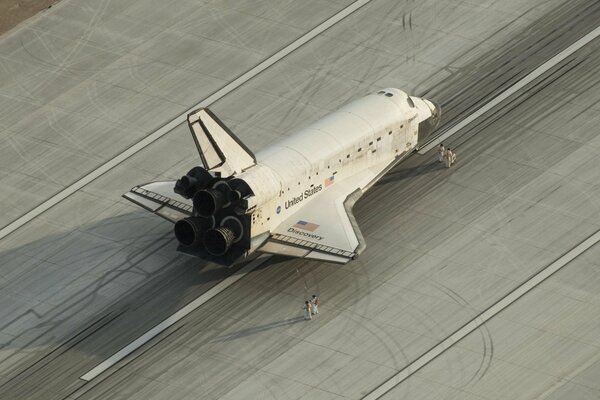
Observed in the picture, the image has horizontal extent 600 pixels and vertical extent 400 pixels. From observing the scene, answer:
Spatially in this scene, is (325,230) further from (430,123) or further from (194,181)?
(430,123)

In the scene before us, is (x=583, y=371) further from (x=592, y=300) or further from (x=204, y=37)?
(x=204, y=37)

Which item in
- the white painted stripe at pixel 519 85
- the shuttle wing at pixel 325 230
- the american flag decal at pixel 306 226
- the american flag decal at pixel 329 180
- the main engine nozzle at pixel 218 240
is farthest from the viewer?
the white painted stripe at pixel 519 85

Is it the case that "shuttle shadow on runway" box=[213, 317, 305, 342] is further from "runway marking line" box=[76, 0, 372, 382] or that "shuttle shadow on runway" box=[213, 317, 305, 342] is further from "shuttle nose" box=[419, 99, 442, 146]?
"shuttle nose" box=[419, 99, 442, 146]

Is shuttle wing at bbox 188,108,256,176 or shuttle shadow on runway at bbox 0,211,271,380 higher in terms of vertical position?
shuttle wing at bbox 188,108,256,176

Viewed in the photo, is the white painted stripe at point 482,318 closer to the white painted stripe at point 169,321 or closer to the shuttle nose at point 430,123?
the white painted stripe at point 169,321

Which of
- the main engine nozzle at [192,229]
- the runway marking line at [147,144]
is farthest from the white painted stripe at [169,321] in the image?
the main engine nozzle at [192,229]

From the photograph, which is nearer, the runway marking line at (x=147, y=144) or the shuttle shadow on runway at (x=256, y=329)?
the shuttle shadow on runway at (x=256, y=329)

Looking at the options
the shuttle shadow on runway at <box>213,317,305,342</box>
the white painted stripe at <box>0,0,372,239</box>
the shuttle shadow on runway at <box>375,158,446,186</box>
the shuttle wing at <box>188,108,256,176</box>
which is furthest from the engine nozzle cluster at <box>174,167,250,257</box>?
the white painted stripe at <box>0,0,372,239</box>
